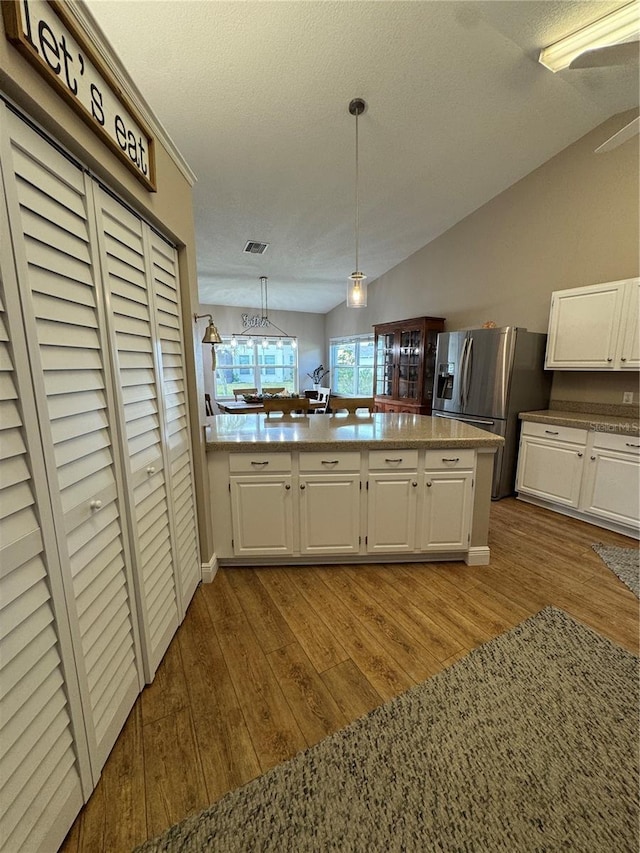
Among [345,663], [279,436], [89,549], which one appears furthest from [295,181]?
[345,663]

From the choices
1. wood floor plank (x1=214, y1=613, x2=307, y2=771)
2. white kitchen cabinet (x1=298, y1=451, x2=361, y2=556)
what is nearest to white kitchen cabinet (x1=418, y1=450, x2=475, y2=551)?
white kitchen cabinet (x1=298, y1=451, x2=361, y2=556)

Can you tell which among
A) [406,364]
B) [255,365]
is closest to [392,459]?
[406,364]

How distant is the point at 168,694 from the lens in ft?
4.61

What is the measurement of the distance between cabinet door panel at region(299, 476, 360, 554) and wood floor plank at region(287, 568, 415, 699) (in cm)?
21

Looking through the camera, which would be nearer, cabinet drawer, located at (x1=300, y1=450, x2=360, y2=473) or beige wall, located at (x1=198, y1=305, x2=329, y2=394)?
cabinet drawer, located at (x1=300, y1=450, x2=360, y2=473)

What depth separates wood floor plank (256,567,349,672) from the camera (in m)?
1.61

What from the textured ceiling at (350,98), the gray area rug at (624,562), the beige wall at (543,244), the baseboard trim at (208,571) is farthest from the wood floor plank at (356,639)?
the beige wall at (543,244)

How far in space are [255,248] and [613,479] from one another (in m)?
4.63

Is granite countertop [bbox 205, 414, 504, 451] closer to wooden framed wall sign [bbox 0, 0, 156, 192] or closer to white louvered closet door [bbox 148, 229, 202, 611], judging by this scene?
white louvered closet door [bbox 148, 229, 202, 611]

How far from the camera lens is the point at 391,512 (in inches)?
86.5

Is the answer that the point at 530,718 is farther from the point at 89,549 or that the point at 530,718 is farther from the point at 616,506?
the point at 616,506

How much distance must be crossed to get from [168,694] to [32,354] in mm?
1405

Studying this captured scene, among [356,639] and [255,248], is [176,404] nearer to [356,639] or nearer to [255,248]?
[356,639]

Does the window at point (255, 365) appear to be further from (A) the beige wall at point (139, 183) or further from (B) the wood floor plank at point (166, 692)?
(B) the wood floor plank at point (166, 692)
